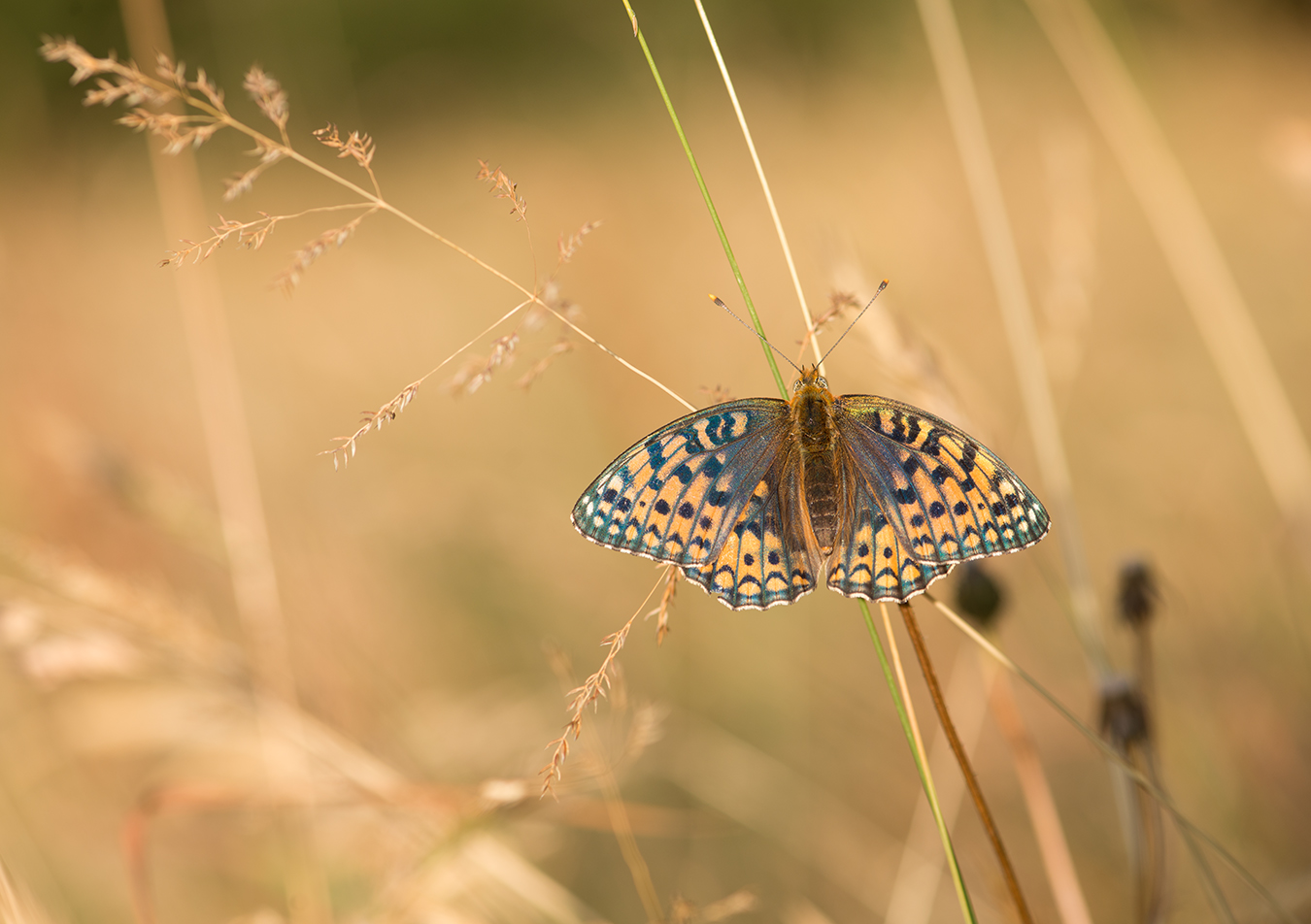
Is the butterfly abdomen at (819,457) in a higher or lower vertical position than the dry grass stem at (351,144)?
lower

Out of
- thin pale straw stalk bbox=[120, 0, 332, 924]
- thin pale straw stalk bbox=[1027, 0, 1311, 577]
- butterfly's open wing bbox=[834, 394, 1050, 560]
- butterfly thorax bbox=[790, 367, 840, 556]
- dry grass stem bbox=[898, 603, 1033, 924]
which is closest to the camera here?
dry grass stem bbox=[898, 603, 1033, 924]

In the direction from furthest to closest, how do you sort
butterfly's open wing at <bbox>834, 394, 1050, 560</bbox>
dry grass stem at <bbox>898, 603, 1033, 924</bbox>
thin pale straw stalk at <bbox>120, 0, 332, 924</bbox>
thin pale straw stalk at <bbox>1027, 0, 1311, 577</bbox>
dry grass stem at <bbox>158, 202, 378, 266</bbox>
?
thin pale straw stalk at <bbox>120, 0, 332, 924</bbox> < thin pale straw stalk at <bbox>1027, 0, 1311, 577</bbox> < butterfly's open wing at <bbox>834, 394, 1050, 560</bbox> < dry grass stem at <bbox>158, 202, 378, 266</bbox> < dry grass stem at <bbox>898, 603, 1033, 924</bbox>

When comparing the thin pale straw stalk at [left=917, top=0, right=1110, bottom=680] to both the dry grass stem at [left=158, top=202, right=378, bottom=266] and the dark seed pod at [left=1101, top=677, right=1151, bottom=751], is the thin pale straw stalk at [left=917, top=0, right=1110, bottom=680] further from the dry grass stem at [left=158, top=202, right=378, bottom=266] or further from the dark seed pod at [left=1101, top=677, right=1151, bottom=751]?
the dry grass stem at [left=158, top=202, right=378, bottom=266]

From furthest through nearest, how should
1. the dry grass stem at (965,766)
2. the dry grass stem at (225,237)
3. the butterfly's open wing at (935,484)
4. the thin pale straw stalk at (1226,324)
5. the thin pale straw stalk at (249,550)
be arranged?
the thin pale straw stalk at (249,550) → the thin pale straw stalk at (1226,324) → the butterfly's open wing at (935,484) → the dry grass stem at (225,237) → the dry grass stem at (965,766)

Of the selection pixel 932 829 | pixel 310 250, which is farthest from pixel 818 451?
pixel 932 829

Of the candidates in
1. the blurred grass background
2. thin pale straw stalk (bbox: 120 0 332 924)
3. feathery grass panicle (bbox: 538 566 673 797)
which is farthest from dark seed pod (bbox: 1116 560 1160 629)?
thin pale straw stalk (bbox: 120 0 332 924)

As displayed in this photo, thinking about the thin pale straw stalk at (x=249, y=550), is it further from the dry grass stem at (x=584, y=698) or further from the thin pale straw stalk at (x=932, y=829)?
the thin pale straw stalk at (x=932, y=829)

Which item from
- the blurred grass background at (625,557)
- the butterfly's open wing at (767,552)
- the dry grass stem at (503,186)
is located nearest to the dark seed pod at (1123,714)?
the blurred grass background at (625,557)
